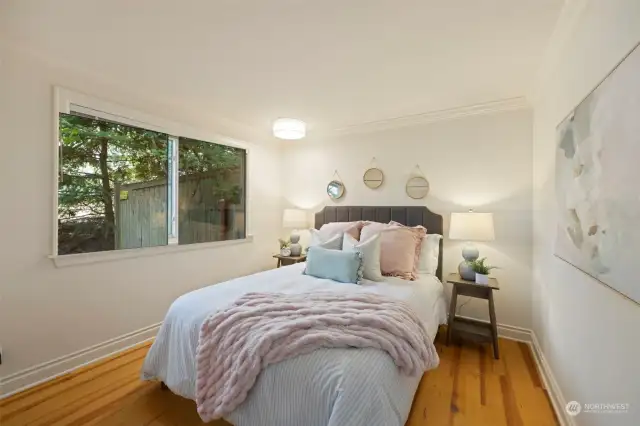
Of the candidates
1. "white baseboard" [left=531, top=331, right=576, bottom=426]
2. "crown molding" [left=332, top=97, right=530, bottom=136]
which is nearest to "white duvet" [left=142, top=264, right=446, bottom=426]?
"white baseboard" [left=531, top=331, right=576, bottom=426]

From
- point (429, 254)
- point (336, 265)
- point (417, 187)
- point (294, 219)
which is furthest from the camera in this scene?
point (294, 219)

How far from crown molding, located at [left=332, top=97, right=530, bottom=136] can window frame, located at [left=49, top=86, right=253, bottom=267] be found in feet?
5.23

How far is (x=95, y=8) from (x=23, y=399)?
249 centimetres

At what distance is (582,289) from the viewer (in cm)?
150

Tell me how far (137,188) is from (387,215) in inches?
105

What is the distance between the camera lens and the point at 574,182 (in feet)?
5.00

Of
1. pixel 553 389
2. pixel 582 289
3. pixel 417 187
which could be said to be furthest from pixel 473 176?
pixel 553 389

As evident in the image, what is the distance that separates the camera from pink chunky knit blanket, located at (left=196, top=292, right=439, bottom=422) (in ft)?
4.47

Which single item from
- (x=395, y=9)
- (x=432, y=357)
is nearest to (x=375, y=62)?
(x=395, y=9)

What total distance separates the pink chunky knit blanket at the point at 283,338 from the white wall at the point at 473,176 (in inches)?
69.0

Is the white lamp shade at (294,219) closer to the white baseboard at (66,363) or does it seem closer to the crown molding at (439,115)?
the crown molding at (439,115)

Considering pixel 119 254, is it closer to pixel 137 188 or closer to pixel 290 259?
pixel 137 188

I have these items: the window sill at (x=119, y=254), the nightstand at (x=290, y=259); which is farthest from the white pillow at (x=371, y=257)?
the window sill at (x=119, y=254)

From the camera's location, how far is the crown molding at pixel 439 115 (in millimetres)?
2852
